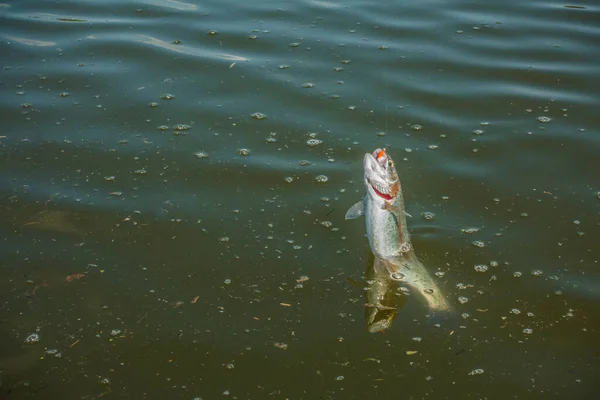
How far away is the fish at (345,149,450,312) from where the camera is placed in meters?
5.09

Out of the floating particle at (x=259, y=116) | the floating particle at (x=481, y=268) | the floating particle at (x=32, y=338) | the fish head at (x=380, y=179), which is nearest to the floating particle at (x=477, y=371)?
the floating particle at (x=481, y=268)

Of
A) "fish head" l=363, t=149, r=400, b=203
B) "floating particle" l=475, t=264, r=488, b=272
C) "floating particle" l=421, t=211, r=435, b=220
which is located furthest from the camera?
"floating particle" l=421, t=211, r=435, b=220

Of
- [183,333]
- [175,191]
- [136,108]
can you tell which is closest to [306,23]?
[136,108]

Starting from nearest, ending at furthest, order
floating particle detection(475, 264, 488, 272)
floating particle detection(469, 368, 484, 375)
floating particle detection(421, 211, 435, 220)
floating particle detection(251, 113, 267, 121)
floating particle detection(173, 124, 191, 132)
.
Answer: floating particle detection(469, 368, 484, 375), floating particle detection(475, 264, 488, 272), floating particle detection(421, 211, 435, 220), floating particle detection(173, 124, 191, 132), floating particle detection(251, 113, 267, 121)

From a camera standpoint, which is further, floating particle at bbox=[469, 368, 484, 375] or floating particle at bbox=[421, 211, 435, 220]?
floating particle at bbox=[421, 211, 435, 220]

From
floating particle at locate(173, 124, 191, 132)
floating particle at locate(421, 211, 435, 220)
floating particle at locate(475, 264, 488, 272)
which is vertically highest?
floating particle at locate(173, 124, 191, 132)

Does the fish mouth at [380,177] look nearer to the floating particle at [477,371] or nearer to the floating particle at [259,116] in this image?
the floating particle at [477,371]

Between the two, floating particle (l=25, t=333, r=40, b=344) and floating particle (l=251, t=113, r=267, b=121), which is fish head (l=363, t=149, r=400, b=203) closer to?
floating particle (l=251, t=113, r=267, b=121)

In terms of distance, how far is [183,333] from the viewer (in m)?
4.79

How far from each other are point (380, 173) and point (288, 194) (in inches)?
49.3

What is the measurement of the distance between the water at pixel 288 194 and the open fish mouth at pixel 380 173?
0.63m

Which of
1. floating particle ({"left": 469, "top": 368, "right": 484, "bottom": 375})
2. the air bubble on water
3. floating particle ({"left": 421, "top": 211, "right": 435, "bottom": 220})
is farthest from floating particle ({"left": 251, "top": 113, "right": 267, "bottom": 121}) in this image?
floating particle ({"left": 469, "top": 368, "right": 484, "bottom": 375})

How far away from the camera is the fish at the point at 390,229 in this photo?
5094mm

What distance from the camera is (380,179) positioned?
5.08 m
